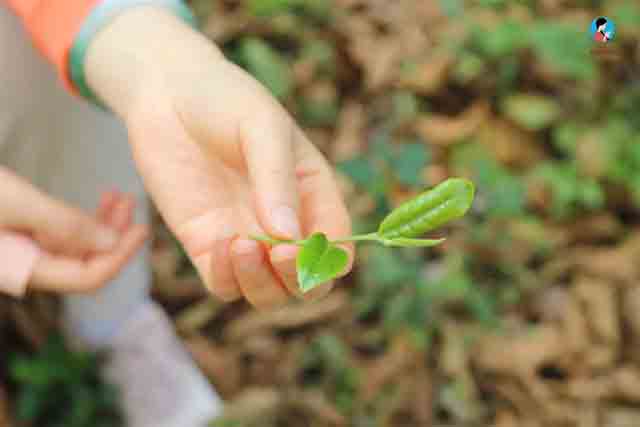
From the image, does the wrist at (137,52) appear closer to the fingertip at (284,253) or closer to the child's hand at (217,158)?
the child's hand at (217,158)

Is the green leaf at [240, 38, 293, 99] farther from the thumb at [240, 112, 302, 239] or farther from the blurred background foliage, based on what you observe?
the thumb at [240, 112, 302, 239]

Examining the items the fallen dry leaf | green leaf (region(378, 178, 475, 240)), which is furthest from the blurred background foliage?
green leaf (region(378, 178, 475, 240))

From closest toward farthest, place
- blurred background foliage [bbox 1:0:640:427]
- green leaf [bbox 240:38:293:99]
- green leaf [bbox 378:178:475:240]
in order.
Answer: green leaf [bbox 378:178:475:240], green leaf [bbox 240:38:293:99], blurred background foliage [bbox 1:0:640:427]

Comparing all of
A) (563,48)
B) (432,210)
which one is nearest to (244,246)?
(432,210)

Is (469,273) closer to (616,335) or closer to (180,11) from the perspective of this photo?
(616,335)

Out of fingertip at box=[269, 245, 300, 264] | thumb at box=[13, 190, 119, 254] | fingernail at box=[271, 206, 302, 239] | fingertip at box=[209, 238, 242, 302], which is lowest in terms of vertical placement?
thumb at box=[13, 190, 119, 254]

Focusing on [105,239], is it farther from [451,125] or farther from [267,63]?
[451,125]
